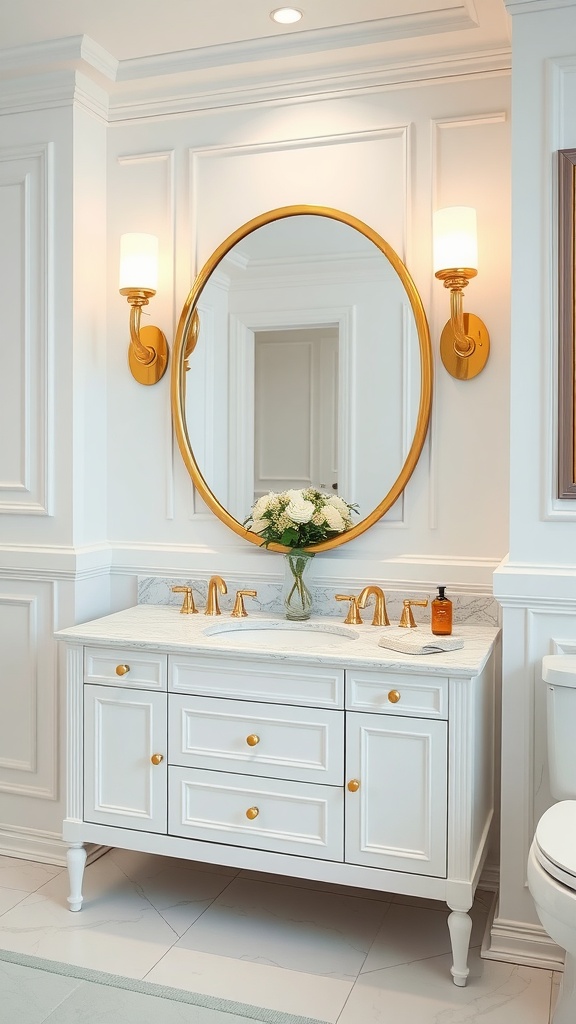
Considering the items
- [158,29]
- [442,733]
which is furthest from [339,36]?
[442,733]

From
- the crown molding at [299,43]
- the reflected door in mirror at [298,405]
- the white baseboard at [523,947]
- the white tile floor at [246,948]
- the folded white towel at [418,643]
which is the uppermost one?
the crown molding at [299,43]

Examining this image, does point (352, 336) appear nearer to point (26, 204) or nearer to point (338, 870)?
point (26, 204)

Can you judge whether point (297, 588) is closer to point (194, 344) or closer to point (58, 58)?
point (194, 344)

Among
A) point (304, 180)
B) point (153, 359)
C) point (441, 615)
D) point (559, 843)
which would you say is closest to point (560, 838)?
point (559, 843)

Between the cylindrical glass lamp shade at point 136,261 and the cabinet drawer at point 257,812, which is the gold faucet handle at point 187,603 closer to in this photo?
the cabinet drawer at point 257,812

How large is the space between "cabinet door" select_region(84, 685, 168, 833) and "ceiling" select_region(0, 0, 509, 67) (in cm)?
187

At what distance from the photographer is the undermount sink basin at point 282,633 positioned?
258 cm

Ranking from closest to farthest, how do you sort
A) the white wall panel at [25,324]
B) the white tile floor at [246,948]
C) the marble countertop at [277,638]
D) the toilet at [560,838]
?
the toilet at [560,838] < the white tile floor at [246,948] < the marble countertop at [277,638] < the white wall panel at [25,324]

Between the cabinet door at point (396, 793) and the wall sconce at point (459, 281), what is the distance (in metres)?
1.05

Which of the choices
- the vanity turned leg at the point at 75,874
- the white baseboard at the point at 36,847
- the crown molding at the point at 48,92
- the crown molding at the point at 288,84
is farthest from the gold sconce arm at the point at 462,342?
the white baseboard at the point at 36,847

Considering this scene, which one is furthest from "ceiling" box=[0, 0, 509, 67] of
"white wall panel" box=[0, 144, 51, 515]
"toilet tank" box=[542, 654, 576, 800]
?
"toilet tank" box=[542, 654, 576, 800]

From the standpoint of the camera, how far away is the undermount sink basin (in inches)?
102

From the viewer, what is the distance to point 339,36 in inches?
101

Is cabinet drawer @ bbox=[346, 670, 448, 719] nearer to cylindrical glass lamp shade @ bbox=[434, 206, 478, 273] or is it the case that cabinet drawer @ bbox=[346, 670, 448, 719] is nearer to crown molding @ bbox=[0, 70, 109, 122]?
cylindrical glass lamp shade @ bbox=[434, 206, 478, 273]
